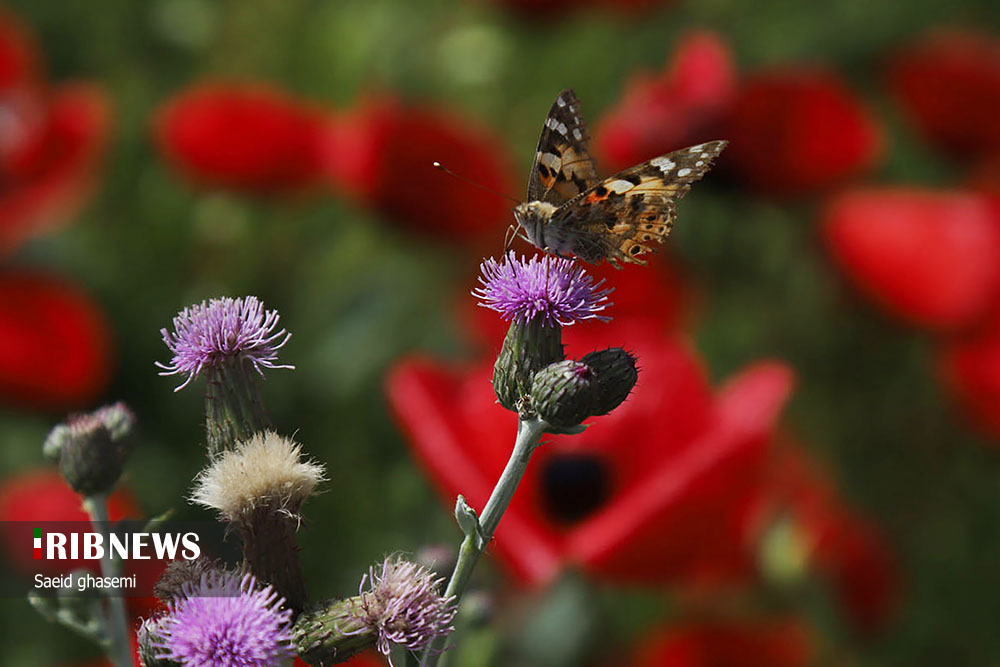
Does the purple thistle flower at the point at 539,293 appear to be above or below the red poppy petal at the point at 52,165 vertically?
below

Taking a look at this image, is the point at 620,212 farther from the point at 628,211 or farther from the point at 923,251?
the point at 923,251

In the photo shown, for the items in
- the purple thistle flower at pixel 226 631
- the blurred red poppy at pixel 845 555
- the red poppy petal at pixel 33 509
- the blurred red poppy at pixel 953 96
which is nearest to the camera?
the purple thistle flower at pixel 226 631

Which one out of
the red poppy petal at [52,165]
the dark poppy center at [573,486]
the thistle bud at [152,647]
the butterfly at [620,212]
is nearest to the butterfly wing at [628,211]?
the butterfly at [620,212]

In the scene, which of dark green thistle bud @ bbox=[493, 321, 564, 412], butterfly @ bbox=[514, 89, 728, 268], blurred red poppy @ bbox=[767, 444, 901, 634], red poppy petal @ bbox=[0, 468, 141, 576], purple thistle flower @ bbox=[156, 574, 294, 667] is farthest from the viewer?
blurred red poppy @ bbox=[767, 444, 901, 634]

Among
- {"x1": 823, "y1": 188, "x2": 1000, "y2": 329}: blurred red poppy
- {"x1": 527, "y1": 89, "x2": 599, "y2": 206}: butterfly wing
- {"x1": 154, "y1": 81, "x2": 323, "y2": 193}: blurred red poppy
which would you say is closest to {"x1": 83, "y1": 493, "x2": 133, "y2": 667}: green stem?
{"x1": 527, "y1": 89, "x2": 599, "y2": 206}: butterfly wing

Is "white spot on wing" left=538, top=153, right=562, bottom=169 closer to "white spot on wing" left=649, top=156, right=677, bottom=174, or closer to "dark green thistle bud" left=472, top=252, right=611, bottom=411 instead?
"white spot on wing" left=649, top=156, right=677, bottom=174

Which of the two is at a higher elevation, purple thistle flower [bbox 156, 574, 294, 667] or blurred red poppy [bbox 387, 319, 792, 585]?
blurred red poppy [bbox 387, 319, 792, 585]

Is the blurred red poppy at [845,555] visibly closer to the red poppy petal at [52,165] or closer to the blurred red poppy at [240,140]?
the blurred red poppy at [240,140]
